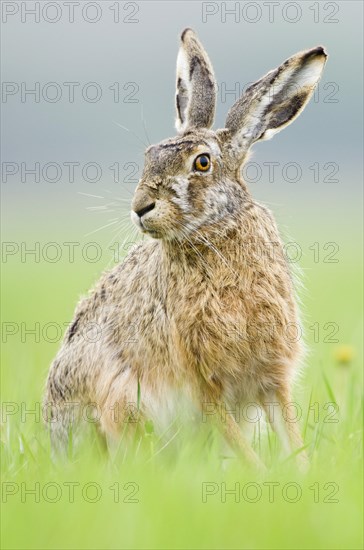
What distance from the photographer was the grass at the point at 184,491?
3.92 metres

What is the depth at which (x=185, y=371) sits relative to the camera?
5.73 meters

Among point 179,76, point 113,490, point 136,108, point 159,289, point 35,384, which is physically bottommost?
point 113,490

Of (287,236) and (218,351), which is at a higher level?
(287,236)

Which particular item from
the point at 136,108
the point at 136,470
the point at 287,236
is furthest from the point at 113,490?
the point at 136,108

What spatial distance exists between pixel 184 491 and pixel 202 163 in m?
1.97

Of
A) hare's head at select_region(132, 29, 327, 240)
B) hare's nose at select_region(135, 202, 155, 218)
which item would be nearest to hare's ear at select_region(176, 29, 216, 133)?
hare's head at select_region(132, 29, 327, 240)

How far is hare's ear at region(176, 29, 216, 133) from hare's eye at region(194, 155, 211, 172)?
41 cm

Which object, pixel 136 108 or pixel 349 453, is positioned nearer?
pixel 349 453

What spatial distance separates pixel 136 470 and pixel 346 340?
17.7 feet

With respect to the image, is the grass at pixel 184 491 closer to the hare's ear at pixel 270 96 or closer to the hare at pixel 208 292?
the hare at pixel 208 292

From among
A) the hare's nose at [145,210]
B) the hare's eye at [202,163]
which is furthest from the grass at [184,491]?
the hare's eye at [202,163]

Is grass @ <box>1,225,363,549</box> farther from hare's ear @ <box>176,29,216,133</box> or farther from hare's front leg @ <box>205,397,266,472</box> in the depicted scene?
hare's ear @ <box>176,29,216,133</box>

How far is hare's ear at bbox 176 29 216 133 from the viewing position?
606 centimetres

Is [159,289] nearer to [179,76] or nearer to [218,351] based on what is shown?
[218,351]
